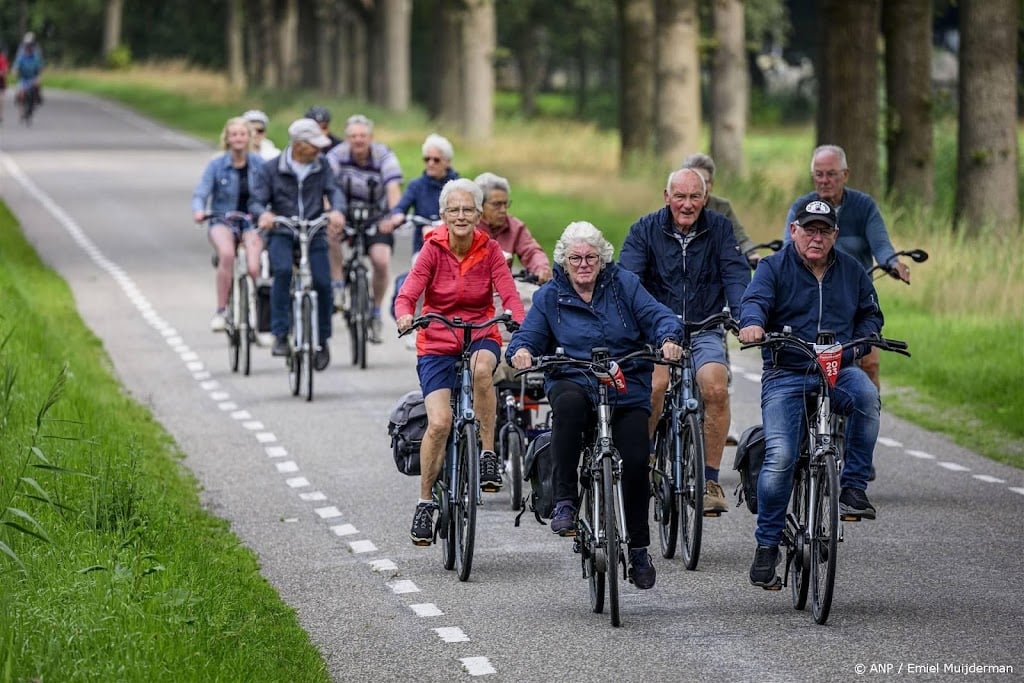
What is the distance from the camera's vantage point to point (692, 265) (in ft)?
39.8

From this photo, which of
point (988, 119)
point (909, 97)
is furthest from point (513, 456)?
point (909, 97)

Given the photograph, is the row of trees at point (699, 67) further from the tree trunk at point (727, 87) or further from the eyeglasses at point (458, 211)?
the eyeglasses at point (458, 211)

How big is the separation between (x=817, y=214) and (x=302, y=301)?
781 cm

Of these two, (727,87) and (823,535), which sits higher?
(727,87)

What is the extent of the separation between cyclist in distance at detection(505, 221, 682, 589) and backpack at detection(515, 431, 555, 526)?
0.10 metres

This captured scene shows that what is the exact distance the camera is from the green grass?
8.15 m

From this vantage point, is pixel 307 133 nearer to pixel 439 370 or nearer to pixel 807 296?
pixel 439 370

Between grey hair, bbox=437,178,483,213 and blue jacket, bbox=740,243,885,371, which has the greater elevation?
grey hair, bbox=437,178,483,213

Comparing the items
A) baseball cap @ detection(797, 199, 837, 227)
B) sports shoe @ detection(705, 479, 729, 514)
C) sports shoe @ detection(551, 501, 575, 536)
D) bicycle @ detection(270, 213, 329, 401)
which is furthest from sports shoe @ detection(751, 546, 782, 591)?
bicycle @ detection(270, 213, 329, 401)

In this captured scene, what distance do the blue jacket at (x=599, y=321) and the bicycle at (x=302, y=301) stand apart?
23.1 ft

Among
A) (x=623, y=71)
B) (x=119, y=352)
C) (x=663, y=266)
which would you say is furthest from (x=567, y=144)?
(x=663, y=266)

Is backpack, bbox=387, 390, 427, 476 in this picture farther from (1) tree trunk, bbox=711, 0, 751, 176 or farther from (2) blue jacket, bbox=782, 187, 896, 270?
(1) tree trunk, bbox=711, 0, 751, 176

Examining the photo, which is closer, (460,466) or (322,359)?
(460,466)

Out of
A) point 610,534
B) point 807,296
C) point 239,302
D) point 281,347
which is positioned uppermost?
point 807,296
